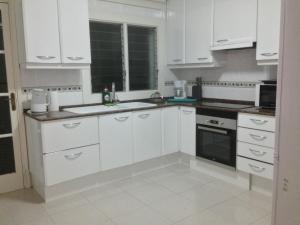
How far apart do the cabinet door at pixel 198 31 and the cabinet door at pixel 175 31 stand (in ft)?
0.30

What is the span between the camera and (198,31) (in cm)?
356

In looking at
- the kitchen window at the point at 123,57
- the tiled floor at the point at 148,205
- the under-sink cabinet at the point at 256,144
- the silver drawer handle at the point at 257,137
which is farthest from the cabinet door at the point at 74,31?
the silver drawer handle at the point at 257,137

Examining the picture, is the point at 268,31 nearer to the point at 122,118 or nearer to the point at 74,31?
the point at 122,118

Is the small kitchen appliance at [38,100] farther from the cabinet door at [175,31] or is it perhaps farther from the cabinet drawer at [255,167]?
the cabinet drawer at [255,167]

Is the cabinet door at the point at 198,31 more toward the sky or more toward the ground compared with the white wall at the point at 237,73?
more toward the sky

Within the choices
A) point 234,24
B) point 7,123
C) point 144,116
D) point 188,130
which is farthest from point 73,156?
point 234,24

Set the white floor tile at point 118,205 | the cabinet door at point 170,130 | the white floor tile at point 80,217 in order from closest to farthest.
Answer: the white floor tile at point 80,217 < the white floor tile at point 118,205 < the cabinet door at point 170,130

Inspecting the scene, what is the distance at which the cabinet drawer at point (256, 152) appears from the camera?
105 inches

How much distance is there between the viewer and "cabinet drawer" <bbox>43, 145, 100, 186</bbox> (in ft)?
8.84

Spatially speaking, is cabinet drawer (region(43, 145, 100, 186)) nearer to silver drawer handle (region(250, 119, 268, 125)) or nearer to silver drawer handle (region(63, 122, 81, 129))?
silver drawer handle (region(63, 122, 81, 129))

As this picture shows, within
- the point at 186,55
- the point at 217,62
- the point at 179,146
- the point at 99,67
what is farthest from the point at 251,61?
the point at 99,67

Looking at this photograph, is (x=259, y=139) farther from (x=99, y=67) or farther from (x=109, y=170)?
(x=99, y=67)

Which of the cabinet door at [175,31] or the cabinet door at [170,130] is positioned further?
the cabinet door at [175,31]

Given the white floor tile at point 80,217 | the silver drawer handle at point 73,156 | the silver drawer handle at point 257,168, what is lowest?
the white floor tile at point 80,217
